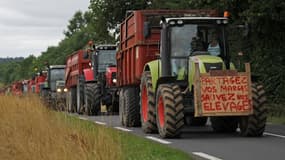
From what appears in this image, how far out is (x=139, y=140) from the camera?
14.5 meters

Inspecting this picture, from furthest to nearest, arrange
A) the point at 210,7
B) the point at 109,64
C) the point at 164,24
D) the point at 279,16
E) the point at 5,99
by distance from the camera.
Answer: the point at 109,64
the point at 210,7
the point at 279,16
the point at 5,99
the point at 164,24

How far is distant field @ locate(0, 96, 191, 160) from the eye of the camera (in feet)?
29.2

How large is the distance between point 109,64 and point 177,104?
14.9 m

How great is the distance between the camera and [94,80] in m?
28.8

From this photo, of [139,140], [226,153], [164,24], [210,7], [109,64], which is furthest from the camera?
[109,64]

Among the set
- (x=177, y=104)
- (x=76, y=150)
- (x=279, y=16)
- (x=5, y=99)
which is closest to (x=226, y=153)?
(x=177, y=104)

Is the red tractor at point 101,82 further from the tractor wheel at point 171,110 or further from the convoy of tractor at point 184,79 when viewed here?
the tractor wheel at point 171,110

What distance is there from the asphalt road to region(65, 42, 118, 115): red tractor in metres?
8.61

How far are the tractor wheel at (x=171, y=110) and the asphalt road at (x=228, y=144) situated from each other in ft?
0.70

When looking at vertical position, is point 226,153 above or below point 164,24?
below

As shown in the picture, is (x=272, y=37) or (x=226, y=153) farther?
(x=272, y=37)

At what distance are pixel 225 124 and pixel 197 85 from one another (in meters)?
2.60

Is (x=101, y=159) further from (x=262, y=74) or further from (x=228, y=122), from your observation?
(x=262, y=74)

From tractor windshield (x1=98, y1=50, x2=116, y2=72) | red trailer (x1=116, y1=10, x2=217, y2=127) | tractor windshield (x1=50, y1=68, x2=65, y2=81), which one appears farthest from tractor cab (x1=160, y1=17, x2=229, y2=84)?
tractor windshield (x1=50, y1=68, x2=65, y2=81)
